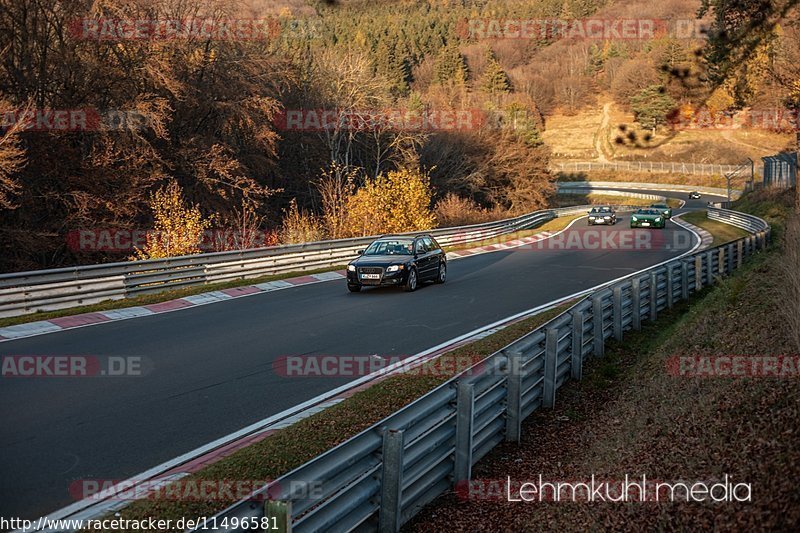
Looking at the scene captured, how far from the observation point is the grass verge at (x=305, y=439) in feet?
19.2

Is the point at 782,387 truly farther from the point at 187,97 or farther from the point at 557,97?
the point at 557,97

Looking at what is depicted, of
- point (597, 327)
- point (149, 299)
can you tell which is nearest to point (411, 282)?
point (149, 299)

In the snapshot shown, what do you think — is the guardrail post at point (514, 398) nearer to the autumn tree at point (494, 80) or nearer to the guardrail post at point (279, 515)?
the guardrail post at point (279, 515)

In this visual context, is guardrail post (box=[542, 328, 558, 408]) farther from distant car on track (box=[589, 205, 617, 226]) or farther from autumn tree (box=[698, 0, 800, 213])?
distant car on track (box=[589, 205, 617, 226])

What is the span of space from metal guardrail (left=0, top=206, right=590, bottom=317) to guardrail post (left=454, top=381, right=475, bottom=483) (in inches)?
476

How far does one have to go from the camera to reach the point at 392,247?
20.4 meters

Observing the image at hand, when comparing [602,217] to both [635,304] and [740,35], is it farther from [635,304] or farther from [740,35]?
[635,304]

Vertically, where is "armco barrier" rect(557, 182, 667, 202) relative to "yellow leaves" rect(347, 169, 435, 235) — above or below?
below

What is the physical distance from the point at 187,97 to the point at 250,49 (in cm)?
559

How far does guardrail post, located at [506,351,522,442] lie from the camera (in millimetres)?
7844

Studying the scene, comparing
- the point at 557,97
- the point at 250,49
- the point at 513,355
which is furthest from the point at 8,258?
the point at 557,97

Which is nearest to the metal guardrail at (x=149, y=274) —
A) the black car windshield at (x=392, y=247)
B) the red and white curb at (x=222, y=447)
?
the black car windshield at (x=392, y=247)

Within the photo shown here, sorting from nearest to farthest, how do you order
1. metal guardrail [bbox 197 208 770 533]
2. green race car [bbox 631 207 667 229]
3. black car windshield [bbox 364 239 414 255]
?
metal guardrail [bbox 197 208 770 533] < black car windshield [bbox 364 239 414 255] < green race car [bbox 631 207 667 229]

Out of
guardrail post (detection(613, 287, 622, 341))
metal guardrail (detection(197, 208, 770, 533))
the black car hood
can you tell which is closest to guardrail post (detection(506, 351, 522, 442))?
metal guardrail (detection(197, 208, 770, 533))
